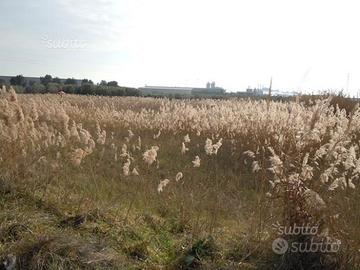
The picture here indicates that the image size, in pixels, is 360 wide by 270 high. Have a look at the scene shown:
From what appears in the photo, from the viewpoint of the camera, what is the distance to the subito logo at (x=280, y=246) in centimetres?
394

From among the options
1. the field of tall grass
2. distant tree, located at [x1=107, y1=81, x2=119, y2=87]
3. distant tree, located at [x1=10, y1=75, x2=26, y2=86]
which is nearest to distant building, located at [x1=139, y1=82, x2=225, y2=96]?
distant tree, located at [x1=107, y1=81, x2=119, y2=87]

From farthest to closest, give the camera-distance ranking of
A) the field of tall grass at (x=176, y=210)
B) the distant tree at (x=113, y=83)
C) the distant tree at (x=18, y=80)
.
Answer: the distant tree at (x=113, y=83) < the distant tree at (x=18, y=80) < the field of tall grass at (x=176, y=210)

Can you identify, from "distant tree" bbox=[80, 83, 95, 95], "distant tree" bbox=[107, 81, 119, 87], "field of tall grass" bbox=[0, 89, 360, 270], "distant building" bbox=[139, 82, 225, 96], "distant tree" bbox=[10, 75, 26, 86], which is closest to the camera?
"field of tall grass" bbox=[0, 89, 360, 270]

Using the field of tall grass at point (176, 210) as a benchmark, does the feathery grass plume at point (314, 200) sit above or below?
above

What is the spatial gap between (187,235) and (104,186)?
1.80 metres

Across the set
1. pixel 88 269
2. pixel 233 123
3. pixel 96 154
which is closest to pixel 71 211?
pixel 88 269

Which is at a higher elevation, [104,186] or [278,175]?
[278,175]

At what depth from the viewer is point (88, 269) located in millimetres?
3752

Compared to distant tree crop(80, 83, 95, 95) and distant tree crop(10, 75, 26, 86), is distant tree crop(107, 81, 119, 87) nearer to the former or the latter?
distant tree crop(10, 75, 26, 86)

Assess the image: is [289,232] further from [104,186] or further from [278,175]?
[104,186]

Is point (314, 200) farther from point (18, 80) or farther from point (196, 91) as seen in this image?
point (196, 91)

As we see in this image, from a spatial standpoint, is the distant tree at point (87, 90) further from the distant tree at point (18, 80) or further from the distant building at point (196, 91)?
the distant tree at point (18, 80)

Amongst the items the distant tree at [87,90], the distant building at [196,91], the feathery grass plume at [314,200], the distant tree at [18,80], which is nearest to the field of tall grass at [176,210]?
the feathery grass plume at [314,200]

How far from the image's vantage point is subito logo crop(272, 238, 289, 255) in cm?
394
